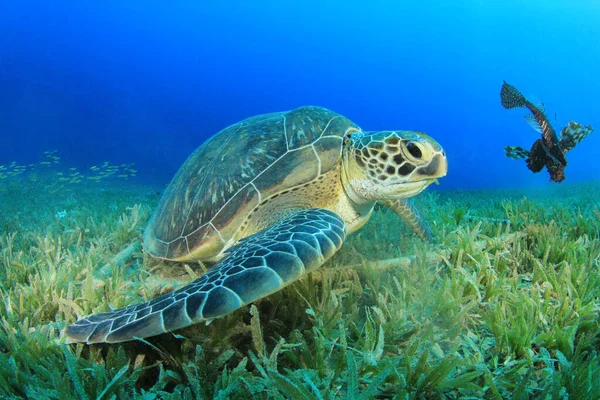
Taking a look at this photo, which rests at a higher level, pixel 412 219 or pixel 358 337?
pixel 412 219

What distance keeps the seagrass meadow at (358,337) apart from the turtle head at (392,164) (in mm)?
423

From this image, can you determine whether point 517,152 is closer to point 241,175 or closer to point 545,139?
point 545,139

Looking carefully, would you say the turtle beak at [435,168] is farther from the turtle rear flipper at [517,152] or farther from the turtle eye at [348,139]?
the turtle rear flipper at [517,152]

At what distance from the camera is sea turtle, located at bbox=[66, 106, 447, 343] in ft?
Answer: 6.46

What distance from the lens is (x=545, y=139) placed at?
3.67m

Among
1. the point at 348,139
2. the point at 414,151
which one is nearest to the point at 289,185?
the point at 348,139

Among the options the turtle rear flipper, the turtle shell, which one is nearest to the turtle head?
the turtle shell

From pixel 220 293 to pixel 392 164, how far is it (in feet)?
4.64

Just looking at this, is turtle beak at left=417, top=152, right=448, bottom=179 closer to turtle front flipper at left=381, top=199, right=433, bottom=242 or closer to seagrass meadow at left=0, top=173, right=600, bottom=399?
seagrass meadow at left=0, top=173, right=600, bottom=399

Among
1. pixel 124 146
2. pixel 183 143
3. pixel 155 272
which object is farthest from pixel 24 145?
pixel 155 272

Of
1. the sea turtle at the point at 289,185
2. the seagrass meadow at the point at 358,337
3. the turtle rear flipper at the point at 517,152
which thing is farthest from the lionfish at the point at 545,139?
the sea turtle at the point at 289,185

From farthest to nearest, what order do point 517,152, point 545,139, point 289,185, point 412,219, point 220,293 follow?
point 517,152, point 545,139, point 412,219, point 289,185, point 220,293

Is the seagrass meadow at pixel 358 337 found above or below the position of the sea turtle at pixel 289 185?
below

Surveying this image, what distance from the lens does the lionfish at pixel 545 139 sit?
3520mm
